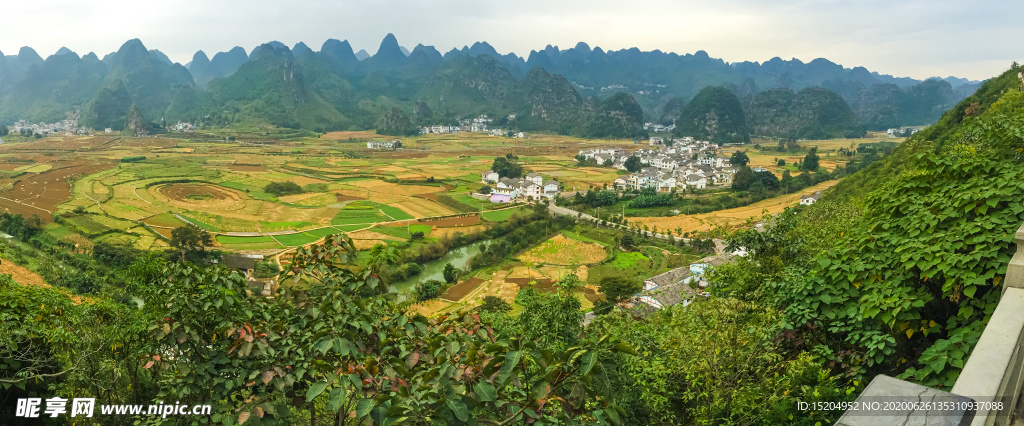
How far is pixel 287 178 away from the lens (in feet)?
101

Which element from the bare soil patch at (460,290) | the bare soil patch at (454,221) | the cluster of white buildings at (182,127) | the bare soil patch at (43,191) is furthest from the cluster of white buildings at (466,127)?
the bare soil patch at (460,290)

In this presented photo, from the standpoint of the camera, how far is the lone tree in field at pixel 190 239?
16531mm

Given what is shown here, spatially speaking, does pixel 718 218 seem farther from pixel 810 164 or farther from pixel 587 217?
pixel 810 164

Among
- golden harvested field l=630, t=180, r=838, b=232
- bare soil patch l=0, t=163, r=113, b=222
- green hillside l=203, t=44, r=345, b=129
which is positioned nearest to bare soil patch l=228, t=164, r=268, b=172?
bare soil patch l=0, t=163, r=113, b=222

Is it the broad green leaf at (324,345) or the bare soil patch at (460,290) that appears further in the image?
the bare soil patch at (460,290)

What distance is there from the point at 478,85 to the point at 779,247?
3445 inches

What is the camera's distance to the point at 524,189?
29.3 m

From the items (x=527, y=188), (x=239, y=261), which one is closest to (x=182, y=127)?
(x=527, y=188)

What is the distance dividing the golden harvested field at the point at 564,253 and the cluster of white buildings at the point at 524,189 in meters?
8.31

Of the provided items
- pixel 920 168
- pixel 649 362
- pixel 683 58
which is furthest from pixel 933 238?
pixel 683 58

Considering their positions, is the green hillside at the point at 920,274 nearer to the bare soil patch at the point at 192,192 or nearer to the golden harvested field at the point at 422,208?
the golden harvested field at the point at 422,208

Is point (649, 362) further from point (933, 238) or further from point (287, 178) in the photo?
point (287, 178)

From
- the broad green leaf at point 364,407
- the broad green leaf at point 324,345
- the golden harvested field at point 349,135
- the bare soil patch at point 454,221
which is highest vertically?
the broad green leaf at point 324,345

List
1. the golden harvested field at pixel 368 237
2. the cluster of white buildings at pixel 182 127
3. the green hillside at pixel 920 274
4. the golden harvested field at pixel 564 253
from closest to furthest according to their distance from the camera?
1. the green hillside at pixel 920 274
2. the golden harvested field at pixel 564 253
3. the golden harvested field at pixel 368 237
4. the cluster of white buildings at pixel 182 127
